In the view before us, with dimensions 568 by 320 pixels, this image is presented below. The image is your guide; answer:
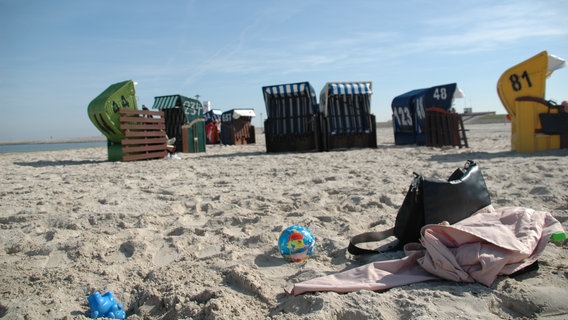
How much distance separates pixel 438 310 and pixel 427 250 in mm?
534

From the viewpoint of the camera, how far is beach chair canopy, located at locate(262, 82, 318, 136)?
12.5 m

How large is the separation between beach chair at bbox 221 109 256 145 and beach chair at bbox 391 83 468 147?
26.7 ft

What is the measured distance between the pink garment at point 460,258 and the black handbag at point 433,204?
23cm

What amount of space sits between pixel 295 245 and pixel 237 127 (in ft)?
58.9

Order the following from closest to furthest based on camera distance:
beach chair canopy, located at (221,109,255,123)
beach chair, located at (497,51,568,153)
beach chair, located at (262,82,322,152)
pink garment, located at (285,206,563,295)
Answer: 1. pink garment, located at (285,206,563,295)
2. beach chair, located at (497,51,568,153)
3. beach chair, located at (262,82,322,152)
4. beach chair canopy, located at (221,109,255,123)

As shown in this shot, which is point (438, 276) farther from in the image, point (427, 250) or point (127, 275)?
point (127, 275)

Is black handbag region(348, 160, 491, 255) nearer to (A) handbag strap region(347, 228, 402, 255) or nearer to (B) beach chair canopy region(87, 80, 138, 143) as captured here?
(A) handbag strap region(347, 228, 402, 255)

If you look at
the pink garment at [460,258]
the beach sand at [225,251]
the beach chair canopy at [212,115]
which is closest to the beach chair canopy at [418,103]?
the beach sand at [225,251]

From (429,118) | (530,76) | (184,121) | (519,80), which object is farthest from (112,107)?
(530,76)

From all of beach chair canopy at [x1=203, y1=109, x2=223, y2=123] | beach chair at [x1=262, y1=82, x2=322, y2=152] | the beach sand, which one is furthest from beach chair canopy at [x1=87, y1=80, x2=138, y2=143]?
beach chair canopy at [x1=203, y1=109, x2=223, y2=123]

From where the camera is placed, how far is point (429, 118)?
39.1ft

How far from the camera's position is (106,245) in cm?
314

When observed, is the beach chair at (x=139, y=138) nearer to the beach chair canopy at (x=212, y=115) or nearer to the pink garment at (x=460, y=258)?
the pink garment at (x=460, y=258)

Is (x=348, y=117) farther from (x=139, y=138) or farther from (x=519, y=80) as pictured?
(x=139, y=138)
